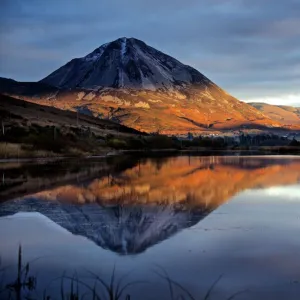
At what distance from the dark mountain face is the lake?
1.1 inches

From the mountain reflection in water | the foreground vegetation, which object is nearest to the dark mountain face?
the mountain reflection in water

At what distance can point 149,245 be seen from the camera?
39.0 ft

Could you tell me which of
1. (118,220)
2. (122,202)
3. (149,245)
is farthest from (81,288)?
(122,202)

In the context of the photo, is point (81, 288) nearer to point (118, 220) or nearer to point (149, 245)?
point (149, 245)

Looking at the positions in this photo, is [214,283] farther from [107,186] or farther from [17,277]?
[107,186]

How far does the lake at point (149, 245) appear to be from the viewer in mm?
8594

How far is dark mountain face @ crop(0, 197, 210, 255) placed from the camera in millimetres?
12383

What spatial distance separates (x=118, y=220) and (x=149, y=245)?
12.1 feet

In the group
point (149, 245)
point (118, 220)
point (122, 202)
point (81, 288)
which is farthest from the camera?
point (122, 202)

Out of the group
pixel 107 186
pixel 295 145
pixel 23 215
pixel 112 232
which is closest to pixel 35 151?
pixel 107 186

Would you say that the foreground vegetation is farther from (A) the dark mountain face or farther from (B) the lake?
(A) the dark mountain face

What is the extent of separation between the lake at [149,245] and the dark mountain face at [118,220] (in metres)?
0.03

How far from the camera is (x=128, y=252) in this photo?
438 inches

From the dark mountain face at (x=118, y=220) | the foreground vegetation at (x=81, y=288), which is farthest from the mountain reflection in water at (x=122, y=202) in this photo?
the foreground vegetation at (x=81, y=288)
